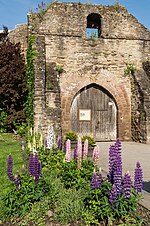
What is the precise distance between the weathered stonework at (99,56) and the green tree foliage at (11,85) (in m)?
1.69

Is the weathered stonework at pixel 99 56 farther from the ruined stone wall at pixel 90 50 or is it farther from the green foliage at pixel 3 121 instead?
the green foliage at pixel 3 121

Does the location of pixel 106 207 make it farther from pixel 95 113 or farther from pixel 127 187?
pixel 95 113

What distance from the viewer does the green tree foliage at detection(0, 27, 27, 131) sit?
1571 centimetres

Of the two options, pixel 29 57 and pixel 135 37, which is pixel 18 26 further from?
pixel 135 37

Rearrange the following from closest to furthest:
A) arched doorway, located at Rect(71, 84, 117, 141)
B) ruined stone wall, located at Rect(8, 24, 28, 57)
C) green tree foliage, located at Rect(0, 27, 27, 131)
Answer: green tree foliage, located at Rect(0, 27, 27, 131) < arched doorway, located at Rect(71, 84, 117, 141) < ruined stone wall, located at Rect(8, 24, 28, 57)

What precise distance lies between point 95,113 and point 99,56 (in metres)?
3.01

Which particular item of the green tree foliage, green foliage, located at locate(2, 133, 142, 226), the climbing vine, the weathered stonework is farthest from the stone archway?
green foliage, located at locate(2, 133, 142, 226)

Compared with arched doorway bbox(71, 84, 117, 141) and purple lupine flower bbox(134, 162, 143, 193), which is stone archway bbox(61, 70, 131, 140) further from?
purple lupine flower bbox(134, 162, 143, 193)

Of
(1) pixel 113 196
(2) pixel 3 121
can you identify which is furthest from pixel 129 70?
(1) pixel 113 196

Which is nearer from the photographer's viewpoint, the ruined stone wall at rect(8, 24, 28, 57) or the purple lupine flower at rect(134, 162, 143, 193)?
the purple lupine flower at rect(134, 162, 143, 193)

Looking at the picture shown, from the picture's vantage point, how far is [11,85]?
1579 cm

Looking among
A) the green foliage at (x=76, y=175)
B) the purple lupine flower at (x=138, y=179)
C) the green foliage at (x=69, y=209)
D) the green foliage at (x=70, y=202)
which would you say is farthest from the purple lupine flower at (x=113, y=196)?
the green foliage at (x=76, y=175)

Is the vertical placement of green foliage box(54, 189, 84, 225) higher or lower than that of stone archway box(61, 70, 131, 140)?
lower

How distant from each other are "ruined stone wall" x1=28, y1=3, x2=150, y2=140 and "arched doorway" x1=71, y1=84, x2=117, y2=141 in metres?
0.36
